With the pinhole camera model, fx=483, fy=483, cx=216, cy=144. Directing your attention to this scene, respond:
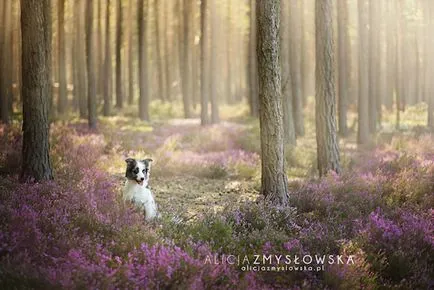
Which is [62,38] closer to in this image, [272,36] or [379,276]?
[272,36]

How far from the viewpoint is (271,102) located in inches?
399

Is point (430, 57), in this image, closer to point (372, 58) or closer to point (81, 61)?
point (372, 58)

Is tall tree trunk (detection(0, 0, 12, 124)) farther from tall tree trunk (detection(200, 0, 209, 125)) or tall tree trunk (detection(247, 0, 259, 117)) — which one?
tall tree trunk (detection(247, 0, 259, 117))

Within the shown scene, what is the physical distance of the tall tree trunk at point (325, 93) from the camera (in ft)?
43.6

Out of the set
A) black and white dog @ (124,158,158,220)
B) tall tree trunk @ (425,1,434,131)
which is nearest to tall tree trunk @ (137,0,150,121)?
tall tree trunk @ (425,1,434,131)

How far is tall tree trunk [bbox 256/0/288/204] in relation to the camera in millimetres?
9953

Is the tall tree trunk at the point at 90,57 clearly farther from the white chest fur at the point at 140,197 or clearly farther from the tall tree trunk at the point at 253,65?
the white chest fur at the point at 140,197

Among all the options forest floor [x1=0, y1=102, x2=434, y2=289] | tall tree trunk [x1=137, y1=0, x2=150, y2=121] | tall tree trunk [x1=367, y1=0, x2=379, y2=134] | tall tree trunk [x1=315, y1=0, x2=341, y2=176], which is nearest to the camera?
forest floor [x1=0, y1=102, x2=434, y2=289]

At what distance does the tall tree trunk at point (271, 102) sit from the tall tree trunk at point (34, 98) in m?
4.65

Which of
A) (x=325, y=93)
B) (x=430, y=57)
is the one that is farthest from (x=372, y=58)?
(x=430, y=57)

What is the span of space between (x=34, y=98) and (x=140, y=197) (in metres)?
3.81

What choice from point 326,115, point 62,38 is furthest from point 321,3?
point 62,38

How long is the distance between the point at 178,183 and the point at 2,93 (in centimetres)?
1469

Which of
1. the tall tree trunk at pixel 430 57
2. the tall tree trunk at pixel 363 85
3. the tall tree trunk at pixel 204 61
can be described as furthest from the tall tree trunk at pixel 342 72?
the tall tree trunk at pixel 204 61
